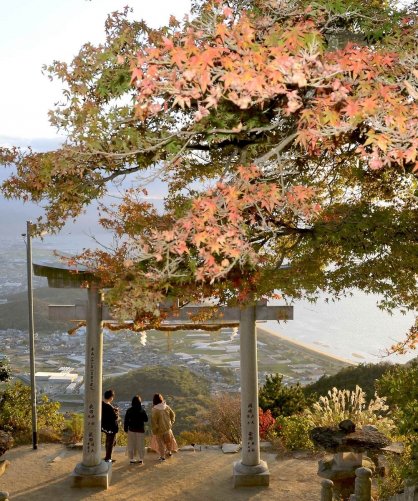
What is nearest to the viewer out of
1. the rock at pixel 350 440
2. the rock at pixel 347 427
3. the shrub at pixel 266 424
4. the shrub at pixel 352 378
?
the rock at pixel 350 440

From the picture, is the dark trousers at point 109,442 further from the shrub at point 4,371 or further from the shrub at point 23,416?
the shrub at point 4,371

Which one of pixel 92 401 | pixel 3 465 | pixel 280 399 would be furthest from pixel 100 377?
pixel 280 399

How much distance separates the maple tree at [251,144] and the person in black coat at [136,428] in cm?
353

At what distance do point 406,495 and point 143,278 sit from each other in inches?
166

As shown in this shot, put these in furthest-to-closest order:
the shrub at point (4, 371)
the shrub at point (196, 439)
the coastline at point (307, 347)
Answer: the coastline at point (307, 347) → the shrub at point (4, 371) → the shrub at point (196, 439)

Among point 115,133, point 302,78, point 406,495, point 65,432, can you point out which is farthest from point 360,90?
point 65,432

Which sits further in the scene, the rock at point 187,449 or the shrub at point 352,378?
the shrub at point 352,378

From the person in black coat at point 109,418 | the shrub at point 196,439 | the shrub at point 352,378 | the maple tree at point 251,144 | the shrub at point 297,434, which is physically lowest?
the shrub at point 352,378

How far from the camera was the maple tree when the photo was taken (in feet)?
15.0

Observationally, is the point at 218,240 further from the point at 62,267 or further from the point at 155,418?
the point at 155,418

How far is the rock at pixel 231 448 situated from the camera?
12.2 meters

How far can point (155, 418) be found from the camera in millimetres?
11609

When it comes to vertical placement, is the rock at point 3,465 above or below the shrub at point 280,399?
below

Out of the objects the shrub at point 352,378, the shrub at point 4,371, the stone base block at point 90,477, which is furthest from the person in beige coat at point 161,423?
the shrub at point 352,378
